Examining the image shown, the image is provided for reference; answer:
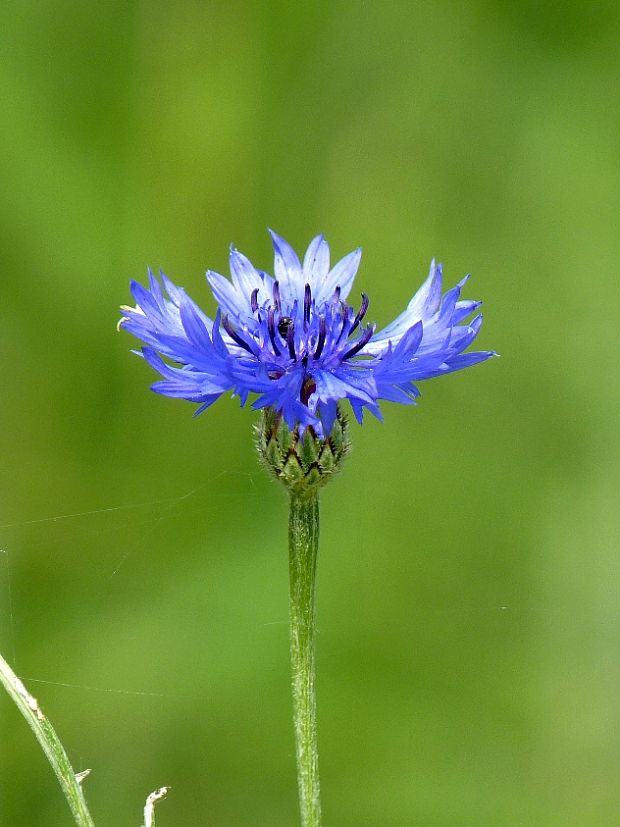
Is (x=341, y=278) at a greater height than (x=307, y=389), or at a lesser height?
greater

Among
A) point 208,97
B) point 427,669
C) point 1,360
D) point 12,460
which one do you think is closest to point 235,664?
point 427,669

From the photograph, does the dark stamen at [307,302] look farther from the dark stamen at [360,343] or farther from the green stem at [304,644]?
the green stem at [304,644]

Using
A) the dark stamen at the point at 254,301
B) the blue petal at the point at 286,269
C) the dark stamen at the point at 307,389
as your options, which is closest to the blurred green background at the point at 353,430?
the blue petal at the point at 286,269

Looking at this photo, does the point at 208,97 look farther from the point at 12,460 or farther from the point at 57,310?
the point at 12,460

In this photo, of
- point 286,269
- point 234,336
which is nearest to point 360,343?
point 234,336

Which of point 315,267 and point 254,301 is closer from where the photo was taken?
point 254,301

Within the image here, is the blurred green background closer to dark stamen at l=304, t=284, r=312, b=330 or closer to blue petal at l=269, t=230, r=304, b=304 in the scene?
blue petal at l=269, t=230, r=304, b=304

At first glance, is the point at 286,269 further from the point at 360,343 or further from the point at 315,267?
the point at 360,343
